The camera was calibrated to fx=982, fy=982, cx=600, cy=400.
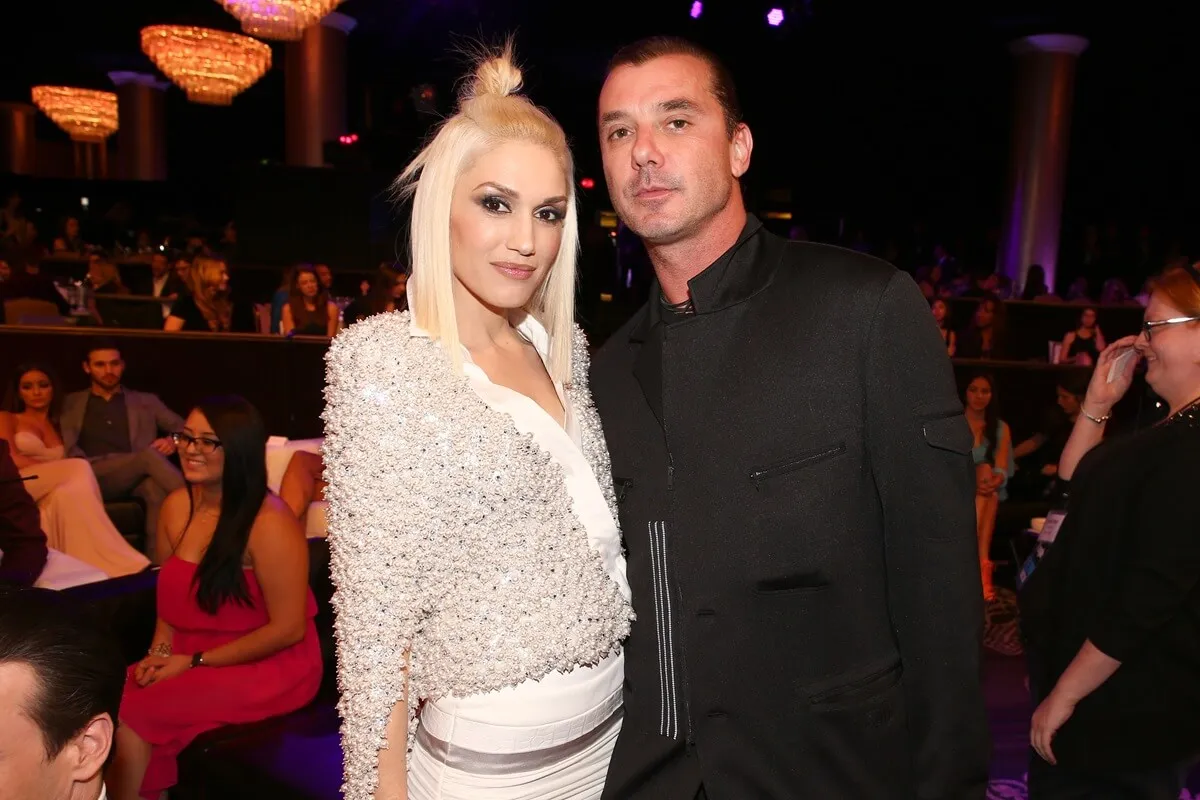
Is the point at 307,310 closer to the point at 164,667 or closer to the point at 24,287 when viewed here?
the point at 24,287

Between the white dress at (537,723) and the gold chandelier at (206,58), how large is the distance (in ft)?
34.2

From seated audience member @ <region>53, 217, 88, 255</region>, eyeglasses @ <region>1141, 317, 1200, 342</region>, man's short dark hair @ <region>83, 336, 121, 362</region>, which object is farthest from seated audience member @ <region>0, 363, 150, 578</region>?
seated audience member @ <region>53, 217, 88, 255</region>

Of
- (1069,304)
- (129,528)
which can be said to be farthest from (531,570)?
(1069,304)

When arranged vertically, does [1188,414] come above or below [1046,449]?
above

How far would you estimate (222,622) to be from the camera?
3.06 m

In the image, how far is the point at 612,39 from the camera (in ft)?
39.0

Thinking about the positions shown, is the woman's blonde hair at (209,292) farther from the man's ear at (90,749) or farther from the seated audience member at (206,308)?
the man's ear at (90,749)

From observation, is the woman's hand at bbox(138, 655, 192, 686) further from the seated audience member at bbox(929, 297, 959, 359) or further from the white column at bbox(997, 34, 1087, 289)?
the white column at bbox(997, 34, 1087, 289)

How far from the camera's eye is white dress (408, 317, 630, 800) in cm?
153


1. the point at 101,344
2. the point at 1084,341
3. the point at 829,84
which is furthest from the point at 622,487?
the point at 829,84

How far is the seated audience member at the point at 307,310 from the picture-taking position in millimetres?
7863

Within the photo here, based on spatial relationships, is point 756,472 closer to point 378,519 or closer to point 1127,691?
point 378,519

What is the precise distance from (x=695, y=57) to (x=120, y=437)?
16.7 feet

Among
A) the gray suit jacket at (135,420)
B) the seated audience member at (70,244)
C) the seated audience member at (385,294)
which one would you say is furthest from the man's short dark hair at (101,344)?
the seated audience member at (70,244)
